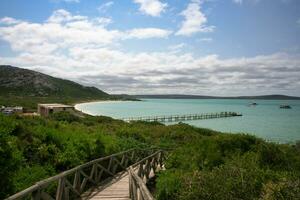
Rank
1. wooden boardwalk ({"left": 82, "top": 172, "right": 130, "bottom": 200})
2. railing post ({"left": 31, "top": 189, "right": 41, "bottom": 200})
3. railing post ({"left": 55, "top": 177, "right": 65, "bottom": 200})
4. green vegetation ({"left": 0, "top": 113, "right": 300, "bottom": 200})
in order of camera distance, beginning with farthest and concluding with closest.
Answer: wooden boardwalk ({"left": 82, "top": 172, "right": 130, "bottom": 200})
railing post ({"left": 55, "top": 177, "right": 65, "bottom": 200})
green vegetation ({"left": 0, "top": 113, "right": 300, "bottom": 200})
railing post ({"left": 31, "top": 189, "right": 41, "bottom": 200})

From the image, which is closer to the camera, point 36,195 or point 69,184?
point 36,195

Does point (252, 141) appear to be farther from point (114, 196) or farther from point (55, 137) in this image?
point (55, 137)

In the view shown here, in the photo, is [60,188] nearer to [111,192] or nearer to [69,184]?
[69,184]

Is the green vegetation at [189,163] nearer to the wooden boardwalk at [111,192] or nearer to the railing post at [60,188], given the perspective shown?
the railing post at [60,188]

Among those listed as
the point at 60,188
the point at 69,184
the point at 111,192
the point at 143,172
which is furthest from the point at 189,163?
the point at 60,188

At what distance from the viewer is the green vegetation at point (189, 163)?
6.71 metres

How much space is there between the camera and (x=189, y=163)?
441 inches

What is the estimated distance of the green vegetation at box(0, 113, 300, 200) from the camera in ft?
22.0

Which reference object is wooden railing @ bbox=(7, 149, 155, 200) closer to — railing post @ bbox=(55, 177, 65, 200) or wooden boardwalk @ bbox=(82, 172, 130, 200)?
railing post @ bbox=(55, 177, 65, 200)

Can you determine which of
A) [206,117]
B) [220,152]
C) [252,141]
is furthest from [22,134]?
[206,117]

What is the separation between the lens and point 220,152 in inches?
459

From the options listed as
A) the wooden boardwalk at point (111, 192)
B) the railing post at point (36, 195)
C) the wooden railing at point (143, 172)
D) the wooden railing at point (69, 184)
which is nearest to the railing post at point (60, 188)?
the wooden railing at point (69, 184)

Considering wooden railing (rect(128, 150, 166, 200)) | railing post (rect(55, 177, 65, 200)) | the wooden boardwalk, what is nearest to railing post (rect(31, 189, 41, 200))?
railing post (rect(55, 177, 65, 200))

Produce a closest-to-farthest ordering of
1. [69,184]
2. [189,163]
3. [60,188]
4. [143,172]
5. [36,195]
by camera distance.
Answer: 1. [36,195]
2. [60,188]
3. [69,184]
4. [189,163]
5. [143,172]
